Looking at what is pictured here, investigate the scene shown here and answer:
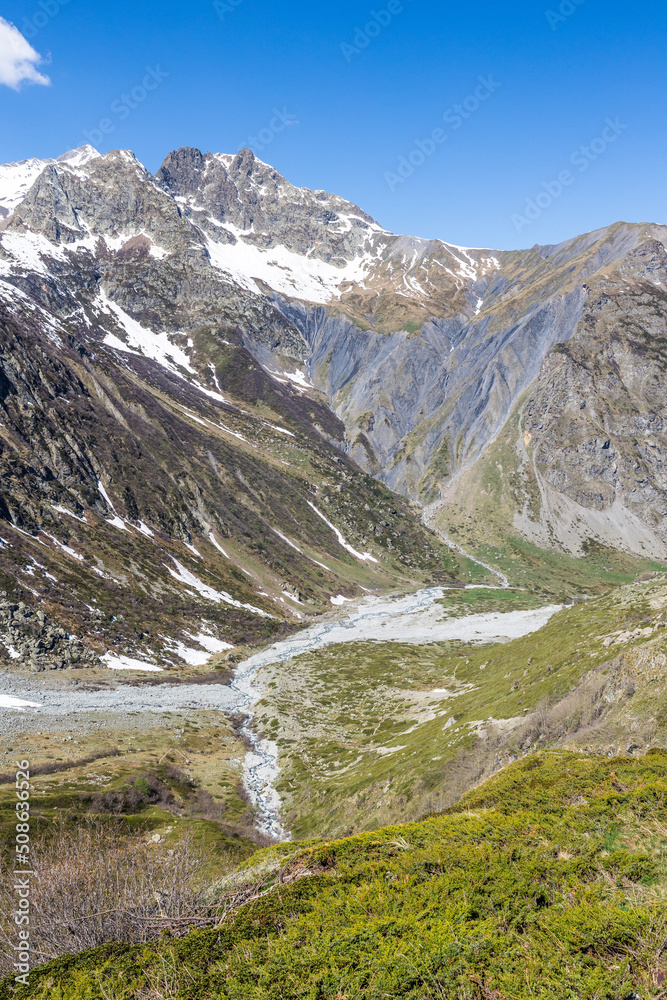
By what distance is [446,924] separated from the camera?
30.9ft

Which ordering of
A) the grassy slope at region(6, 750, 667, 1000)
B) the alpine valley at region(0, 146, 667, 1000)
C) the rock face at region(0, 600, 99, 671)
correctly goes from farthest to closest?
the rock face at region(0, 600, 99, 671), the alpine valley at region(0, 146, 667, 1000), the grassy slope at region(6, 750, 667, 1000)

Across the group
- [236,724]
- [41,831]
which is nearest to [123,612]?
[236,724]

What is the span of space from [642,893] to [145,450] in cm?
14560

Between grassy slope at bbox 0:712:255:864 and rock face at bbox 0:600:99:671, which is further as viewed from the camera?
rock face at bbox 0:600:99:671

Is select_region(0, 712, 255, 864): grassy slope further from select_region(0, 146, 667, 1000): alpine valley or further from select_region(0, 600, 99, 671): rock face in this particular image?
select_region(0, 600, 99, 671): rock face

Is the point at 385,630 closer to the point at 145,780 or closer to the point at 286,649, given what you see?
the point at 286,649

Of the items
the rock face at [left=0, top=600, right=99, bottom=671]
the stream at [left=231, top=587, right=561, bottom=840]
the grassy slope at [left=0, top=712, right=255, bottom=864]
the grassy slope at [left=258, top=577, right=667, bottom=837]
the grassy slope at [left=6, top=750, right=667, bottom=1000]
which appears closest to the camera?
the grassy slope at [left=6, top=750, right=667, bottom=1000]

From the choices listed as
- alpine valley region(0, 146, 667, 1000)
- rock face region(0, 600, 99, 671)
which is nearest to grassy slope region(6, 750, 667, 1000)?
alpine valley region(0, 146, 667, 1000)

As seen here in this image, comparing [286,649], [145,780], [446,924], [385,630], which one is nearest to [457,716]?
[145,780]

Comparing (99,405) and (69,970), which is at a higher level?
(99,405)

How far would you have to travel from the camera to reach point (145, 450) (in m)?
141

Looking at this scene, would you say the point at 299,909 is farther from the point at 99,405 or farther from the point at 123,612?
the point at 99,405

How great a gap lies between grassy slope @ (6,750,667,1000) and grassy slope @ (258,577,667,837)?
8.70m

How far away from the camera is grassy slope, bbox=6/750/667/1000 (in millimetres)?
8234
